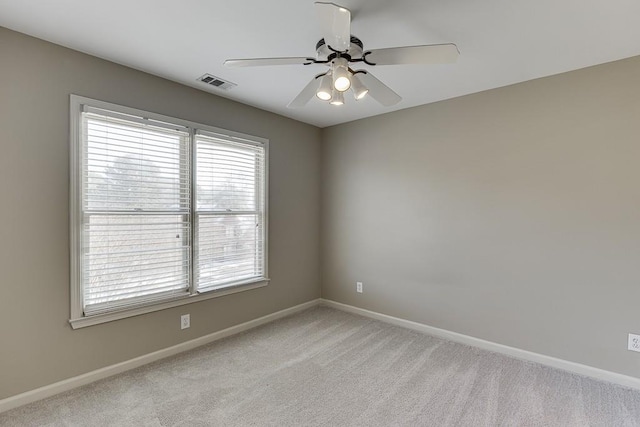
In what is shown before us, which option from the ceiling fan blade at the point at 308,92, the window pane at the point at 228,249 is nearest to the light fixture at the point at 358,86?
the ceiling fan blade at the point at 308,92

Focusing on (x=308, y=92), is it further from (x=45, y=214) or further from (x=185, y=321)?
(x=185, y=321)

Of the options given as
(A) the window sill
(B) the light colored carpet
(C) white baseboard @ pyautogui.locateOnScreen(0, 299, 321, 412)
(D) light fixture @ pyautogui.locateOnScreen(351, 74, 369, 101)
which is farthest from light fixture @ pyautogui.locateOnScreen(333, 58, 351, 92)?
(C) white baseboard @ pyautogui.locateOnScreen(0, 299, 321, 412)

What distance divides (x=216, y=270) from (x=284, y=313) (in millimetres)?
1125

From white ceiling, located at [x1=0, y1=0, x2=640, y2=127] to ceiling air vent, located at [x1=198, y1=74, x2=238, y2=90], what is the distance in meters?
0.07

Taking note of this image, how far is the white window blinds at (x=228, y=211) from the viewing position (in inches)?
118

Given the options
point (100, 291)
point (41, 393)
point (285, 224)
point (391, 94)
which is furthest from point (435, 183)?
point (41, 393)

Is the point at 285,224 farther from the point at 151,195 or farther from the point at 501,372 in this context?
the point at 501,372

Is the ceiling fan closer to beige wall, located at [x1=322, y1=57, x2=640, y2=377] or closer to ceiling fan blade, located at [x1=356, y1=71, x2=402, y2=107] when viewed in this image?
ceiling fan blade, located at [x1=356, y1=71, x2=402, y2=107]

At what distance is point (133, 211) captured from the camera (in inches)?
98.7

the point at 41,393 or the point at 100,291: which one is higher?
the point at 100,291

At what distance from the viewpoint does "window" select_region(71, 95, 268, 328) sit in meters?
2.30

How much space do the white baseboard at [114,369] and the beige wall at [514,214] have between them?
58.3 inches

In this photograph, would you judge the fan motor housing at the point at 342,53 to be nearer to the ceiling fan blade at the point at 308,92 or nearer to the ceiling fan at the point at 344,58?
the ceiling fan at the point at 344,58

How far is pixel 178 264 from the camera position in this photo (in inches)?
111
